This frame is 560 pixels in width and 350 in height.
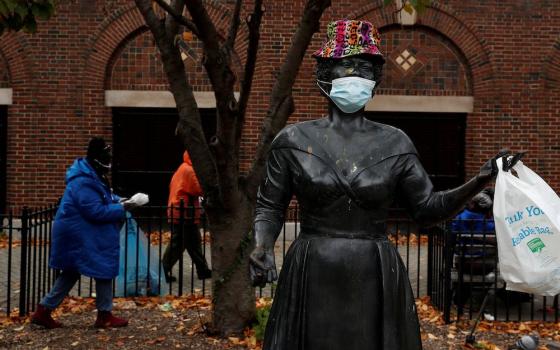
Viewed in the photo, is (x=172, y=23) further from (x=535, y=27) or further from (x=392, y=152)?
(x=535, y=27)

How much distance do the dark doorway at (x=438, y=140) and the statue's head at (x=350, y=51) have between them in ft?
37.0

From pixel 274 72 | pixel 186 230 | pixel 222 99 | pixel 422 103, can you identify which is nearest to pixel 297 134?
pixel 222 99

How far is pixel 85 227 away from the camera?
633 centimetres

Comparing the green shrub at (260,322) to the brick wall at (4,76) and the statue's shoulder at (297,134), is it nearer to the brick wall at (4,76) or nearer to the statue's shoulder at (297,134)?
the statue's shoulder at (297,134)

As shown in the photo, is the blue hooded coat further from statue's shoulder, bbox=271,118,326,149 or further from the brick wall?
the brick wall

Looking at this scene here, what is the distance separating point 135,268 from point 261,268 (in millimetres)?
5380

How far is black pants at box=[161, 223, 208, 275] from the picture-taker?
865cm

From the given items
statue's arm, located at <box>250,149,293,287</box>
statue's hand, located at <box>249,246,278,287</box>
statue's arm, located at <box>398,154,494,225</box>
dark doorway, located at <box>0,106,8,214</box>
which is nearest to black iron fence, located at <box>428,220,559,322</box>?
statue's arm, located at <box>398,154,494,225</box>

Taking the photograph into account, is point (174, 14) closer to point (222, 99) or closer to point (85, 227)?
point (222, 99)

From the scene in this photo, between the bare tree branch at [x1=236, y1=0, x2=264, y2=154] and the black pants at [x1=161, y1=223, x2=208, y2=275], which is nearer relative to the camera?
the bare tree branch at [x1=236, y1=0, x2=264, y2=154]

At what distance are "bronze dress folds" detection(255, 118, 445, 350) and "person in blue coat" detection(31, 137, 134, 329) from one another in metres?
3.60

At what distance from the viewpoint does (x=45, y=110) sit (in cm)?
1376

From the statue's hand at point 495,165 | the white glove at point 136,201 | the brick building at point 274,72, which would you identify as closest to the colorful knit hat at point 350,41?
the statue's hand at point 495,165

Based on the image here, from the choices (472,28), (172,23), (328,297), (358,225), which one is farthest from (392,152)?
(472,28)
